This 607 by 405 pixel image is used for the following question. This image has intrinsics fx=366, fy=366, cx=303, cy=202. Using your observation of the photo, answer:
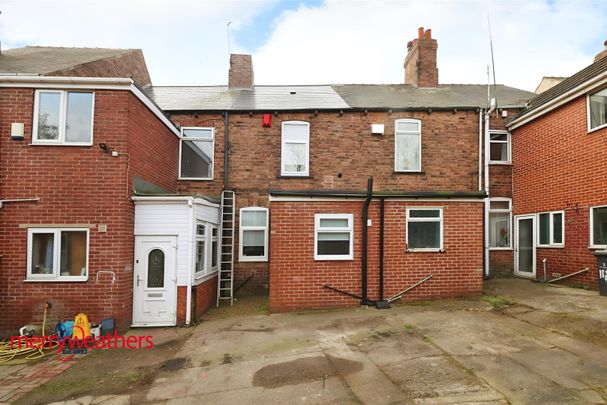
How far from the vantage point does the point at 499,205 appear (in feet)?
42.4

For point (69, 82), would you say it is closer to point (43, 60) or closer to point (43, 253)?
point (43, 60)

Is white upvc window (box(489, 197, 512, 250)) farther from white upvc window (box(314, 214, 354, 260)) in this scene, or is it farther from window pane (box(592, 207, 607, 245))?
white upvc window (box(314, 214, 354, 260))

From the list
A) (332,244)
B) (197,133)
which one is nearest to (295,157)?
(197,133)

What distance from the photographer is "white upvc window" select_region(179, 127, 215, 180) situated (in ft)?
39.9

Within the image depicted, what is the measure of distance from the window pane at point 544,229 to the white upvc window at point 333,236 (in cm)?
668

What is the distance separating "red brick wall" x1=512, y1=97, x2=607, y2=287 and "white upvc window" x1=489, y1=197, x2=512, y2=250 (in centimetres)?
43

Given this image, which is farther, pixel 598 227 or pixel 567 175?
pixel 567 175

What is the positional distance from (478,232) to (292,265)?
186 inches

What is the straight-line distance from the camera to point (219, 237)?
11.1m

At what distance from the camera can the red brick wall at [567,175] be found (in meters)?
9.55

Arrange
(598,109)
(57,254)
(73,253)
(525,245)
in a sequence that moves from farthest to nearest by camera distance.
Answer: (525,245) → (598,109) → (73,253) → (57,254)

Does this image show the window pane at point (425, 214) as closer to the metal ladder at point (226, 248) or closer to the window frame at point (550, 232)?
the window frame at point (550, 232)

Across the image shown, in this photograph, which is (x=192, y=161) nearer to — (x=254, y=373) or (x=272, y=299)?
(x=272, y=299)

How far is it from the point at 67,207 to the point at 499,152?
1328cm
